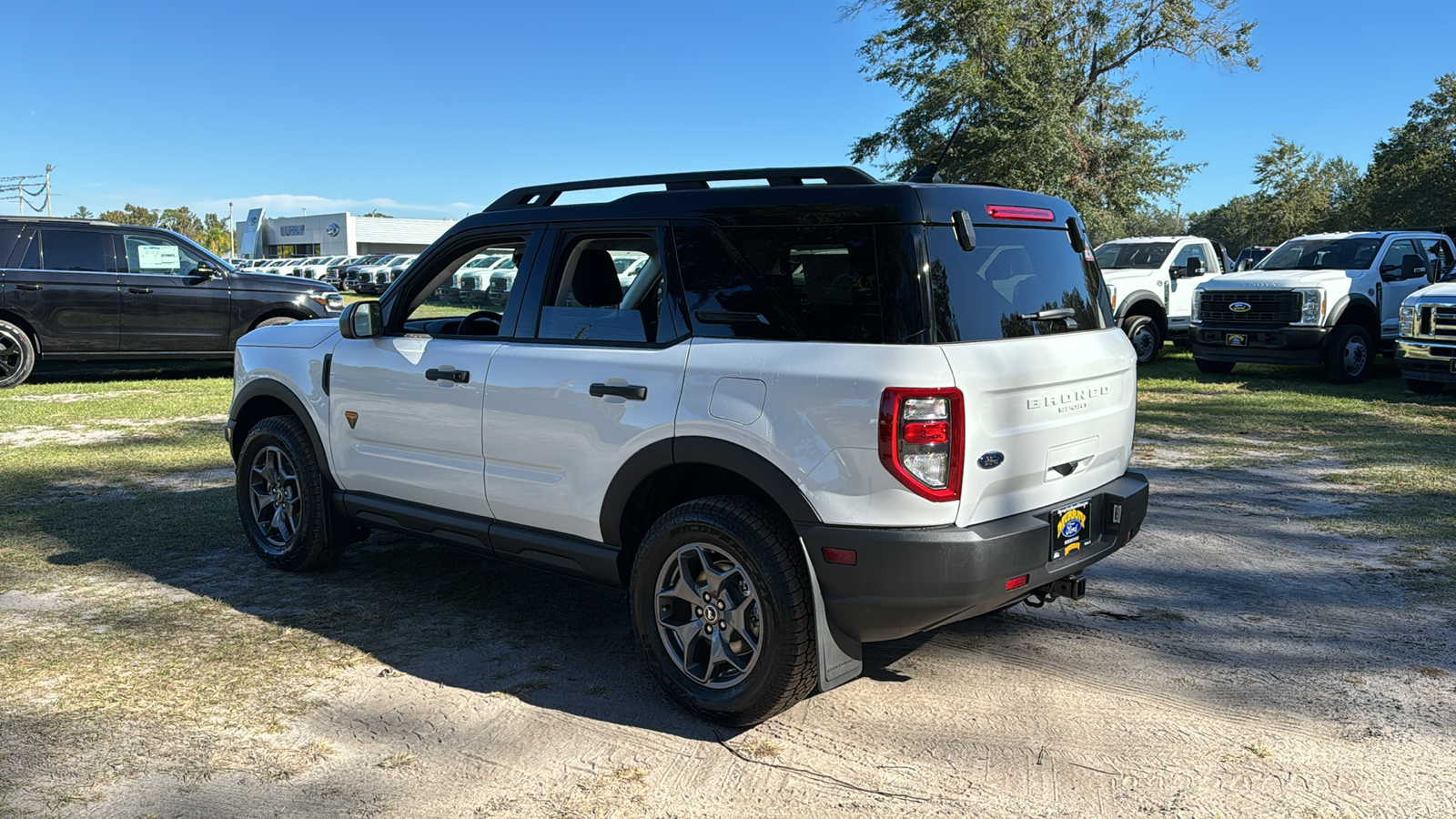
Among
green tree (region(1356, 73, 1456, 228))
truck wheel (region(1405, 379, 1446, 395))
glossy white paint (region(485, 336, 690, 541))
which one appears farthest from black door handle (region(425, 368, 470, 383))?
green tree (region(1356, 73, 1456, 228))

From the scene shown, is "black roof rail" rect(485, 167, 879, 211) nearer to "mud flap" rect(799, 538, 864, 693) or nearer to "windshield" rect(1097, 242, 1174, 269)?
"mud flap" rect(799, 538, 864, 693)

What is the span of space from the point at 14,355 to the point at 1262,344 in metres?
15.5

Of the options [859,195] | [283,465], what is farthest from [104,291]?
[859,195]

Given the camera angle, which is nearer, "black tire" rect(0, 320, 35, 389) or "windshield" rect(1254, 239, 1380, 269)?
"black tire" rect(0, 320, 35, 389)

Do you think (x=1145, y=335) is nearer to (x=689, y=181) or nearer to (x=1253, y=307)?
(x=1253, y=307)

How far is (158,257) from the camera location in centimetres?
1345

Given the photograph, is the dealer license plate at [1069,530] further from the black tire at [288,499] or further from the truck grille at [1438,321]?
the truck grille at [1438,321]

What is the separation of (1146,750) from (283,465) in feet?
14.0

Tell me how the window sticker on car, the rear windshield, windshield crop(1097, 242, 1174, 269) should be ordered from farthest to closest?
windshield crop(1097, 242, 1174, 269), the window sticker on car, the rear windshield

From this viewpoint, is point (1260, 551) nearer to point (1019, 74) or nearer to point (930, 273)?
point (930, 273)

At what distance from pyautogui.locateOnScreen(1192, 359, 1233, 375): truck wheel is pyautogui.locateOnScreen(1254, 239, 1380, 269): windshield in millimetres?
1516

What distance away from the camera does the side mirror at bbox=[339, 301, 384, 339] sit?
494 centimetres

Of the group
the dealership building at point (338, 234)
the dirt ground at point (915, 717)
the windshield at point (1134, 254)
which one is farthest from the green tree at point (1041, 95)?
the dealership building at point (338, 234)

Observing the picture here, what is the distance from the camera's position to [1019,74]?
92.0 ft
